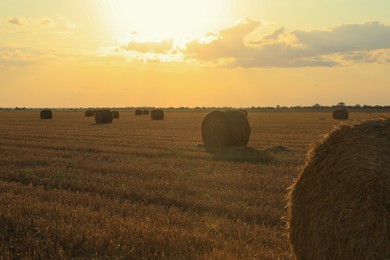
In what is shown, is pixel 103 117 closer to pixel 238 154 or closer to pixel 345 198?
pixel 238 154

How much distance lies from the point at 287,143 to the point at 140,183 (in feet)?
43.9

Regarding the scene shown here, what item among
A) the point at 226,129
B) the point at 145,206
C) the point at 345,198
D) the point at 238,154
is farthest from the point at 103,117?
the point at 345,198

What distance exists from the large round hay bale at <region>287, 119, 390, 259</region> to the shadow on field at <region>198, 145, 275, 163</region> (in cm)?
1010

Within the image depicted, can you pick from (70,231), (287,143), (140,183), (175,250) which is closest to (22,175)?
(140,183)

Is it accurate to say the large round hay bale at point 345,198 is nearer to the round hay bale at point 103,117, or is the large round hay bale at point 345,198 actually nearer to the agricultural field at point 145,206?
the agricultural field at point 145,206

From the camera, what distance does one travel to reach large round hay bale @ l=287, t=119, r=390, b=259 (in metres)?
5.57

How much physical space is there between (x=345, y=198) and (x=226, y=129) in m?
16.5

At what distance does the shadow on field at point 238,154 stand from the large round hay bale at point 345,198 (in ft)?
33.1

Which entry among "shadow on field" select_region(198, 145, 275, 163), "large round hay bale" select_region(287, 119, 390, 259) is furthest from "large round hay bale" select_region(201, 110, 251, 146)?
"large round hay bale" select_region(287, 119, 390, 259)

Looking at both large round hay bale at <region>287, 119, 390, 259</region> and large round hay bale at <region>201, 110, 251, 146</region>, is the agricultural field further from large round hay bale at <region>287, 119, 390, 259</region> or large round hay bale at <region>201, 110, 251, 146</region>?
large round hay bale at <region>201, 110, 251, 146</region>

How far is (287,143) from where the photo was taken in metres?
23.8

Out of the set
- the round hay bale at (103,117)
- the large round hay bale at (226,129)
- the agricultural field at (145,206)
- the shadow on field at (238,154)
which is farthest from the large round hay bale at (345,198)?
the round hay bale at (103,117)

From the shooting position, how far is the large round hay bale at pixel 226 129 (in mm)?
22328

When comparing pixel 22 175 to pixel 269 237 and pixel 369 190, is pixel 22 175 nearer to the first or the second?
pixel 269 237
